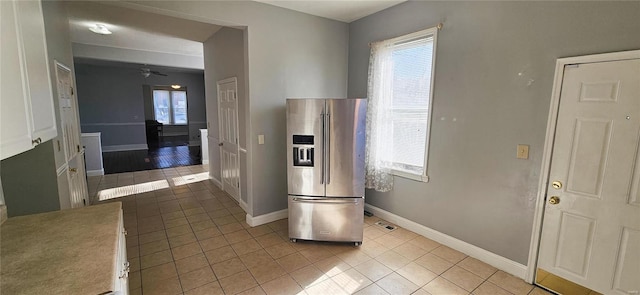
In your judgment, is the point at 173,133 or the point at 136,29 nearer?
the point at 136,29

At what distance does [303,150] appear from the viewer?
3.03 metres

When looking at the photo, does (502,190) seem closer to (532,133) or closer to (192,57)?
(532,133)

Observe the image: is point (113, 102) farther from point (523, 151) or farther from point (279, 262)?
point (523, 151)

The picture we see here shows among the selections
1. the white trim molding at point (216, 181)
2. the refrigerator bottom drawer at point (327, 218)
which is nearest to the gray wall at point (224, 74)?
the white trim molding at point (216, 181)

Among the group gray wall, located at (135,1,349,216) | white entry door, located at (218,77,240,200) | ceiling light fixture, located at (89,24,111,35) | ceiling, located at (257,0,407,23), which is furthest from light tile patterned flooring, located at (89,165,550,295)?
ceiling light fixture, located at (89,24,111,35)

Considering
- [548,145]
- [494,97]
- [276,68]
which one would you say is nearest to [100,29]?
[276,68]

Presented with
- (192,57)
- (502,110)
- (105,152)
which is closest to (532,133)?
(502,110)

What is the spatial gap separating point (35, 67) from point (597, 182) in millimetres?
3813

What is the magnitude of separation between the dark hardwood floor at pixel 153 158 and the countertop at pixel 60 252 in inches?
220

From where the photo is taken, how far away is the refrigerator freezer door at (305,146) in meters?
2.93

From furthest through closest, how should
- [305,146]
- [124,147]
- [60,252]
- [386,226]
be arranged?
[124,147] < [386,226] < [305,146] < [60,252]

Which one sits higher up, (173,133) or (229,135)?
(229,135)

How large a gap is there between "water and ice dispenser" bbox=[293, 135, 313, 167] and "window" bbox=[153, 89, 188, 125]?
10.1m

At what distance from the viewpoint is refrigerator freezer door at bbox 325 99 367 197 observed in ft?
9.50
